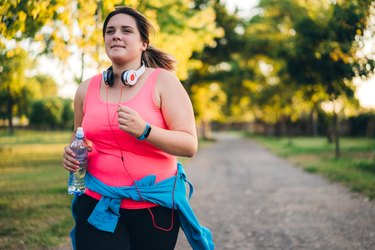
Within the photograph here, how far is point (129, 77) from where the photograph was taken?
2.20 metres

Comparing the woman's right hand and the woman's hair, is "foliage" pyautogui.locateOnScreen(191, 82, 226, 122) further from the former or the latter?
the woman's right hand

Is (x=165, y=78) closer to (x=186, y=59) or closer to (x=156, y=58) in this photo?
(x=156, y=58)

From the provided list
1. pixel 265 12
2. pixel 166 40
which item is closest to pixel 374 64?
pixel 166 40

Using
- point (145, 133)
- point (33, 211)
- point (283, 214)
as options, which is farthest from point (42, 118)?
point (145, 133)

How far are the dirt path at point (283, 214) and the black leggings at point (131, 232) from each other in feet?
10.5

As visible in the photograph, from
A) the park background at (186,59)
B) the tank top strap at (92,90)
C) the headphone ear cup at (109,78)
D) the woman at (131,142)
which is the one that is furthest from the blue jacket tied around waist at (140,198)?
the park background at (186,59)

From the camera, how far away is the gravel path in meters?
5.46

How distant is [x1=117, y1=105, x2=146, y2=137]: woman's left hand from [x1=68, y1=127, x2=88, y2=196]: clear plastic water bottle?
0.40 meters

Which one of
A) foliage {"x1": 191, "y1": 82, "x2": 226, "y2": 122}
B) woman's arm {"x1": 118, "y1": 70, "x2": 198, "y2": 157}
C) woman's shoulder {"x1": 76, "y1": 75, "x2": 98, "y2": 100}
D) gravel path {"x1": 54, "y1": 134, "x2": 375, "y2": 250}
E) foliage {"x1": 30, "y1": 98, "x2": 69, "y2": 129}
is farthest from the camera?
foliage {"x1": 191, "y1": 82, "x2": 226, "y2": 122}

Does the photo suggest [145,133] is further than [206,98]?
No

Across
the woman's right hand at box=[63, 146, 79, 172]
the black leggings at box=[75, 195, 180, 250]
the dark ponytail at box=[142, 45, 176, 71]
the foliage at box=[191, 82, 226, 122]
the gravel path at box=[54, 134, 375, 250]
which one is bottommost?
the gravel path at box=[54, 134, 375, 250]

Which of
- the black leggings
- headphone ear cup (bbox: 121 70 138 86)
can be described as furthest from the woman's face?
the black leggings

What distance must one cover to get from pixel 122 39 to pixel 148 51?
316mm

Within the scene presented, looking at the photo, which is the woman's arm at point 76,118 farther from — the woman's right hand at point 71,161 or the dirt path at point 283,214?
the dirt path at point 283,214
